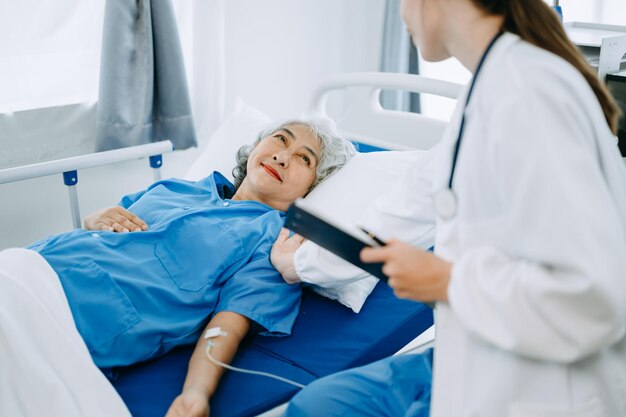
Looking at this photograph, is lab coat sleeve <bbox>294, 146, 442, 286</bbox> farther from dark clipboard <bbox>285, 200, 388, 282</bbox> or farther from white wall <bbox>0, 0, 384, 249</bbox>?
white wall <bbox>0, 0, 384, 249</bbox>

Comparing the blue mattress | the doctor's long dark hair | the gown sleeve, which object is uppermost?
the doctor's long dark hair

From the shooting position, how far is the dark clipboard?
1.11 meters

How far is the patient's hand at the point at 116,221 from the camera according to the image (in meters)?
1.89

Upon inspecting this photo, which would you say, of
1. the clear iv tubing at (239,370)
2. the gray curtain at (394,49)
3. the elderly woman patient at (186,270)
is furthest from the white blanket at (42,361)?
the gray curtain at (394,49)

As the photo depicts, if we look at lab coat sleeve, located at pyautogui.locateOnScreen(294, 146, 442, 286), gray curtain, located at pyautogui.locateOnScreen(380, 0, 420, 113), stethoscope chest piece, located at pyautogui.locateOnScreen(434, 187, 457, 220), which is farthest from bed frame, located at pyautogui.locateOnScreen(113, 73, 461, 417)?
gray curtain, located at pyautogui.locateOnScreen(380, 0, 420, 113)

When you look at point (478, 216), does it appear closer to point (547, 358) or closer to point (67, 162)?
point (547, 358)

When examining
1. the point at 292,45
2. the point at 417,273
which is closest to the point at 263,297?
the point at 417,273

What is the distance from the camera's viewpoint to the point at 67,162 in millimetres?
2205

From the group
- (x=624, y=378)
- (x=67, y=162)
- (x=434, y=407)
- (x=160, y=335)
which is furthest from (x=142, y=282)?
(x=624, y=378)

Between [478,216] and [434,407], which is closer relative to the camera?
[478,216]

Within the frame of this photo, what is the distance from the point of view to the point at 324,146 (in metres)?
2.17

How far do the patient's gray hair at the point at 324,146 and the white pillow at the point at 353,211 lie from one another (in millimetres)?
26

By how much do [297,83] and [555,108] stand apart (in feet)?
9.38

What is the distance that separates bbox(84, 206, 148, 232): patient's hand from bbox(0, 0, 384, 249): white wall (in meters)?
0.88
